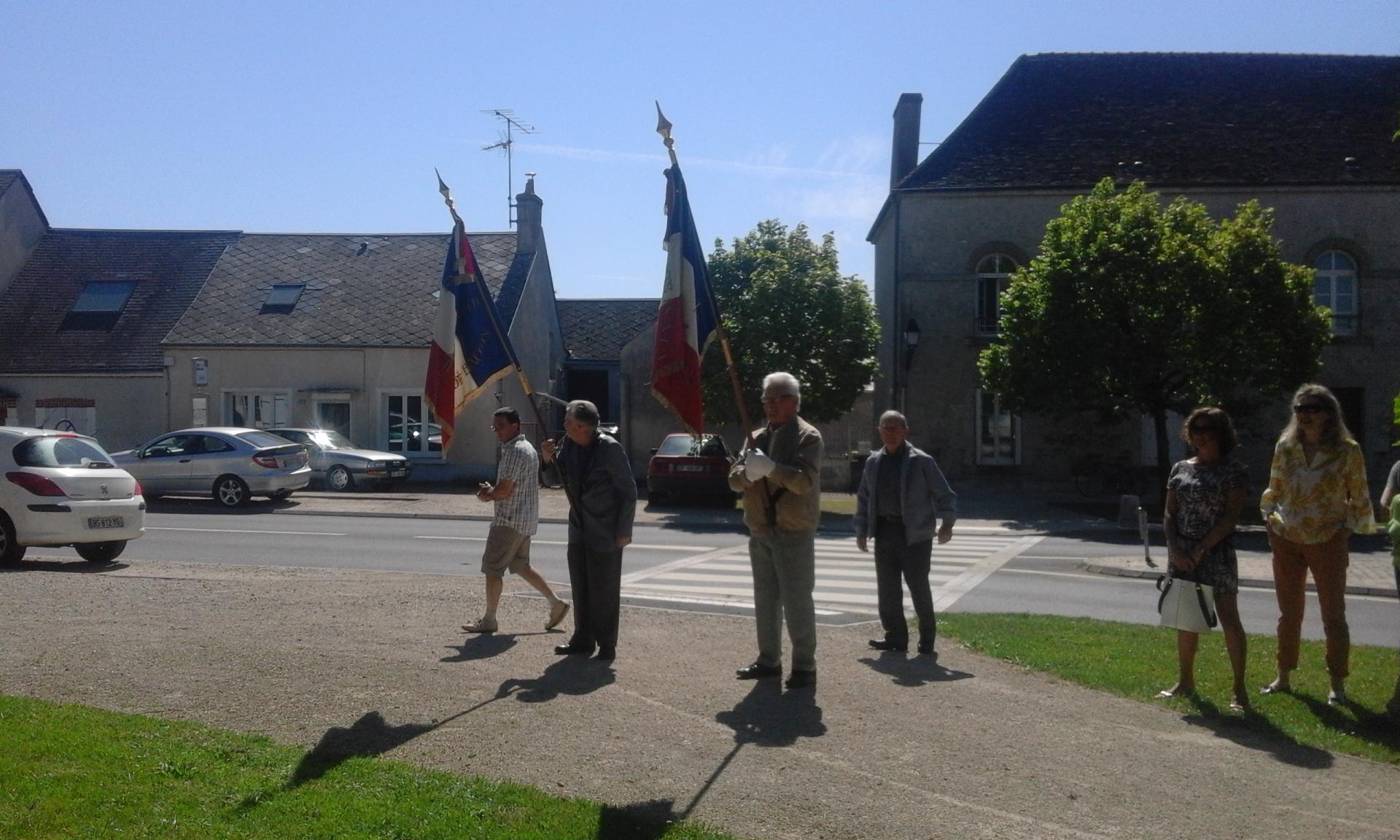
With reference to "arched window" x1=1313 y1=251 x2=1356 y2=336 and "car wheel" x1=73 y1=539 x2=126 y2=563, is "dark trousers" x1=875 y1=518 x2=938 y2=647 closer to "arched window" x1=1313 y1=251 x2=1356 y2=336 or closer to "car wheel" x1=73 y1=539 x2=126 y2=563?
"car wheel" x1=73 y1=539 x2=126 y2=563

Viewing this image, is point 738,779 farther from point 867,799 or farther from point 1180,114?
point 1180,114

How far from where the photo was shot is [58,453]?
44.5 ft

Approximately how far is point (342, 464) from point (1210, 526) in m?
22.6

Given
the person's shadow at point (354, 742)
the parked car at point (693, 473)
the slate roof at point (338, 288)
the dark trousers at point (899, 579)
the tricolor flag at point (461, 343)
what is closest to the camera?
the person's shadow at point (354, 742)

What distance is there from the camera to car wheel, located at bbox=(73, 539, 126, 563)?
13914 mm

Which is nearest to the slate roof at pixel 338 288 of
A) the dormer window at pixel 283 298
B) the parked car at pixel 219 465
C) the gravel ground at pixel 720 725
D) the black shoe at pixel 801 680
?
the dormer window at pixel 283 298

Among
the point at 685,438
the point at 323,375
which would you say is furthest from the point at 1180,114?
the point at 323,375

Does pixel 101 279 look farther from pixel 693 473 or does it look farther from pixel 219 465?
pixel 693 473

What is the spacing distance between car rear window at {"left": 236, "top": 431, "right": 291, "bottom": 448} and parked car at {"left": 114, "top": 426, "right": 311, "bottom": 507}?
0.01 metres

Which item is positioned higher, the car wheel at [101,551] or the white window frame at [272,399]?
the white window frame at [272,399]

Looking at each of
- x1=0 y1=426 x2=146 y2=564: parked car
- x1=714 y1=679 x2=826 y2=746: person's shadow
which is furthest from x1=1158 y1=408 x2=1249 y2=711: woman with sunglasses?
x1=0 y1=426 x2=146 y2=564: parked car

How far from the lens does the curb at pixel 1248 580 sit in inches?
541

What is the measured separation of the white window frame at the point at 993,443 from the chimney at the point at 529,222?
13.2 m

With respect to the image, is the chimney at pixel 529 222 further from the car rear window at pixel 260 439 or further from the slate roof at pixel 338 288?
the car rear window at pixel 260 439
